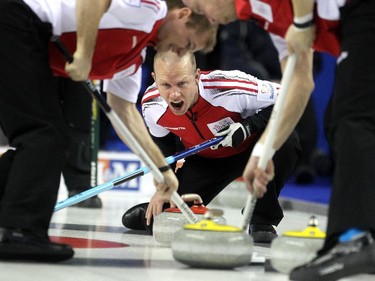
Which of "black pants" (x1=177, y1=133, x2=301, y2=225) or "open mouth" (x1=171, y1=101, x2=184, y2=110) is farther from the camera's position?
"black pants" (x1=177, y1=133, x2=301, y2=225)

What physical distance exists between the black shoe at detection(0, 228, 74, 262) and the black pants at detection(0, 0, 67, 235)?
30 mm

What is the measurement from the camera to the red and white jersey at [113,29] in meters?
Result: 3.48

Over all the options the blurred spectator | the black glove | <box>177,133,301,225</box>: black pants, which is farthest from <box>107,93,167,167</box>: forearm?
the blurred spectator

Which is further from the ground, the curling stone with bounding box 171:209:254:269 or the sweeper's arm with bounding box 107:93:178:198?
the sweeper's arm with bounding box 107:93:178:198

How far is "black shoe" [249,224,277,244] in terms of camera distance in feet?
15.3

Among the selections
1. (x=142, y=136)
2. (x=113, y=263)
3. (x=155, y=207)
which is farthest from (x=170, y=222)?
(x=113, y=263)

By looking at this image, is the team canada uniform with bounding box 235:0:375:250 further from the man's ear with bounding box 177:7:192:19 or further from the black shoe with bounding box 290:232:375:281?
the man's ear with bounding box 177:7:192:19

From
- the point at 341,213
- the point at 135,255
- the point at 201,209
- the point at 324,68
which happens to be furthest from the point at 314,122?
the point at 341,213

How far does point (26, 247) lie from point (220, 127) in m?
1.91

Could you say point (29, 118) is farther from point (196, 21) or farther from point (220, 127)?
point (220, 127)

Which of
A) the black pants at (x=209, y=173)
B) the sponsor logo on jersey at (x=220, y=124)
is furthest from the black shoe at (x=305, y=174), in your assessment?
the sponsor logo on jersey at (x=220, y=124)

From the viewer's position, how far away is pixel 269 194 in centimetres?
479

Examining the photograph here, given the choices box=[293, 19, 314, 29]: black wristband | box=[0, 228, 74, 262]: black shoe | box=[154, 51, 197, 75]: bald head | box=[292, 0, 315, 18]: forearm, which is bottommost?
box=[0, 228, 74, 262]: black shoe

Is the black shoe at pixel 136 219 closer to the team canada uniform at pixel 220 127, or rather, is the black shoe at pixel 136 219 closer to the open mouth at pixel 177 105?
the team canada uniform at pixel 220 127
